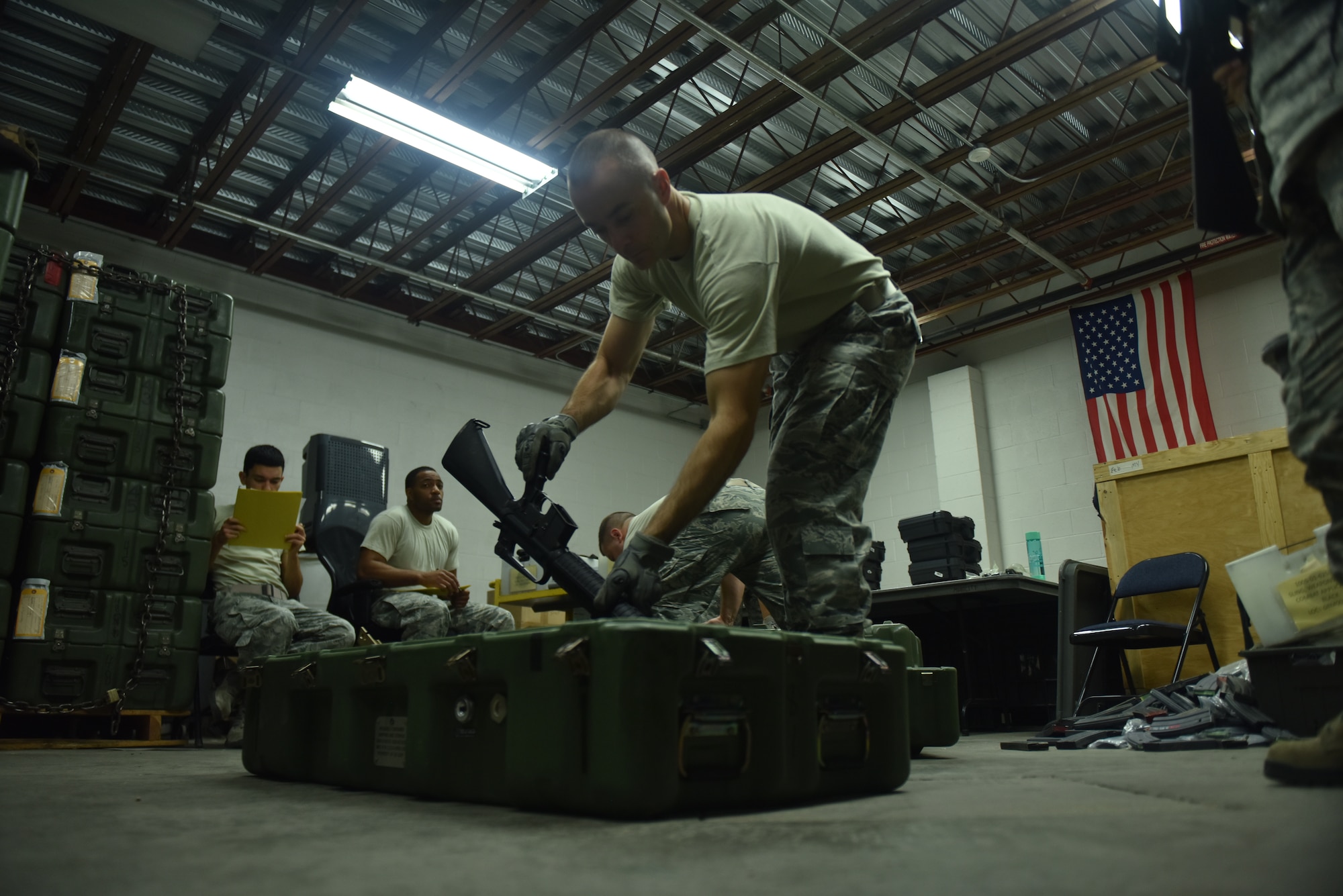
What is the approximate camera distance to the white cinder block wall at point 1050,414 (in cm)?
695

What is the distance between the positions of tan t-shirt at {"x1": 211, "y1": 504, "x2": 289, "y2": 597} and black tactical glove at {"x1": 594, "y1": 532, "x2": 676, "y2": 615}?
9.67ft

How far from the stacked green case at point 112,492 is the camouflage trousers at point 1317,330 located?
3969 mm

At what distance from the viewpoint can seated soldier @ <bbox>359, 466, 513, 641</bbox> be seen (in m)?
3.81

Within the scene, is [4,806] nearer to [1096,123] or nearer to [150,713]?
[150,713]

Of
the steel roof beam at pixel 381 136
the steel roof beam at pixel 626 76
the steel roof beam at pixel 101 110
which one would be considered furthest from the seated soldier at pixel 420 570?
the steel roof beam at pixel 101 110

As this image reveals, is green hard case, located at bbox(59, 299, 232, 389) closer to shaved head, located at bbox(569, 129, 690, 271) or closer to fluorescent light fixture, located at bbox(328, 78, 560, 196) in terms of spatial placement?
fluorescent light fixture, located at bbox(328, 78, 560, 196)

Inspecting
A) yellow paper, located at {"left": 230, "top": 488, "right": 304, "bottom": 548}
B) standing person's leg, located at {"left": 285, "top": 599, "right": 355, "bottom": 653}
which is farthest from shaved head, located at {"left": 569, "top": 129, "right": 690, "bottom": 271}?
standing person's leg, located at {"left": 285, "top": 599, "right": 355, "bottom": 653}

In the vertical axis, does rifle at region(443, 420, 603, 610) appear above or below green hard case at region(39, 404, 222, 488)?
below

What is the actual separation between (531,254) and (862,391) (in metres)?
5.85

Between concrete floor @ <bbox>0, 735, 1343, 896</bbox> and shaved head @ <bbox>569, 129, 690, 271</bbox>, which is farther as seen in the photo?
shaved head @ <bbox>569, 129, 690, 271</bbox>

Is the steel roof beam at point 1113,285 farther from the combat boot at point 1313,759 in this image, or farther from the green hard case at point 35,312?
the green hard case at point 35,312

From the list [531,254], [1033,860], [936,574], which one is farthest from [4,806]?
[531,254]

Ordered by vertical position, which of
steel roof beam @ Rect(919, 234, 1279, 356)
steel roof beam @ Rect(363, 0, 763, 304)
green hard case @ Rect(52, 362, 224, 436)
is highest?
steel roof beam @ Rect(363, 0, 763, 304)

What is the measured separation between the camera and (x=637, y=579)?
1.50 m
